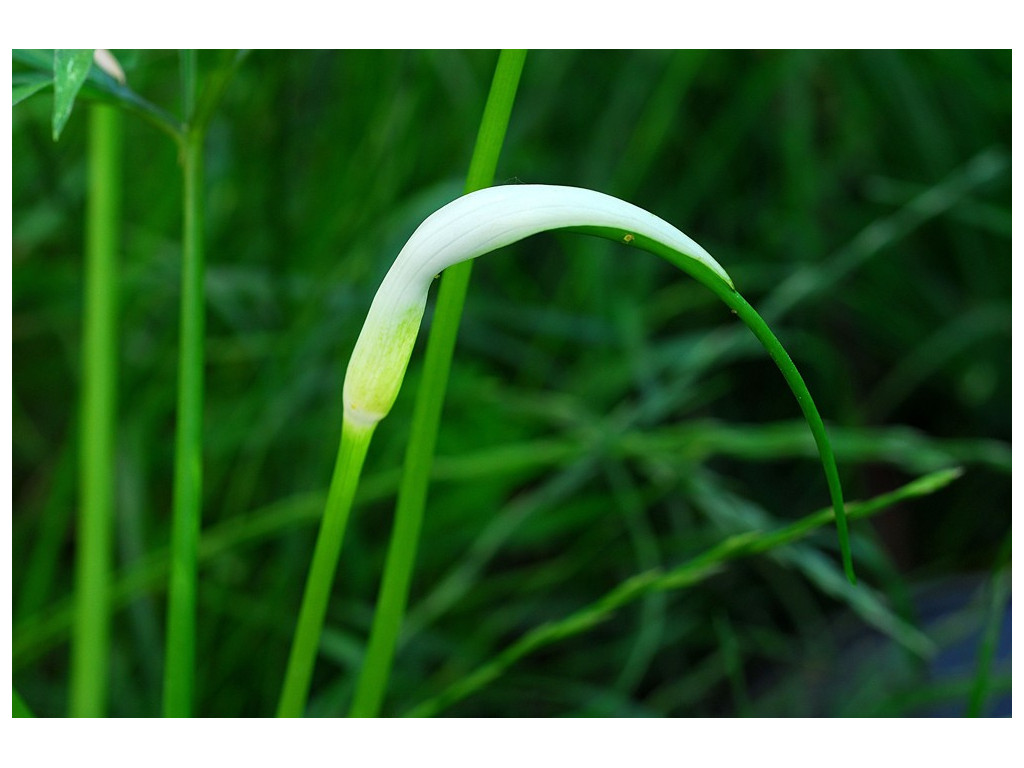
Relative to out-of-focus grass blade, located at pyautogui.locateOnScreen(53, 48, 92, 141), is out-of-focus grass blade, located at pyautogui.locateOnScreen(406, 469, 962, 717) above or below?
below

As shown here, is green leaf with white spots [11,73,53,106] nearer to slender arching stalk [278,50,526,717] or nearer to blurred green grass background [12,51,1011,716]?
slender arching stalk [278,50,526,717]

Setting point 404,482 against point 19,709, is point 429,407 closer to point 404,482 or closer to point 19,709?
point 404,482

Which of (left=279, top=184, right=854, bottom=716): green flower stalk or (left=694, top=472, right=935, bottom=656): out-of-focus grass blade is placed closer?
(left=279, top=184, right=854, bottom=716): green flower stalk

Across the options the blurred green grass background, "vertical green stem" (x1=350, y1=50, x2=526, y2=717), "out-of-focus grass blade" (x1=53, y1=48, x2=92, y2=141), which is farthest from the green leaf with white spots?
the blurred green grass background

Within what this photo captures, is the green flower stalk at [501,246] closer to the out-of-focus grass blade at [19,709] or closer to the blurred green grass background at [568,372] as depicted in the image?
the out-of-focus grass blade at [19,709]

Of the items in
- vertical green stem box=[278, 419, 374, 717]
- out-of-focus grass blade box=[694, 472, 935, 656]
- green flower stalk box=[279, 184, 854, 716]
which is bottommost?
vertical green stem box=[278, 419, 374, 717]

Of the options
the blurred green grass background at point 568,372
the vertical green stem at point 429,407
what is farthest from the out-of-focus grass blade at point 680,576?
the blurred green grass background at point 568,372

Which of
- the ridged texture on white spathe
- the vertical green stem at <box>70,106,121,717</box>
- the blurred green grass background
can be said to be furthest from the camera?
the blurred green grass background
